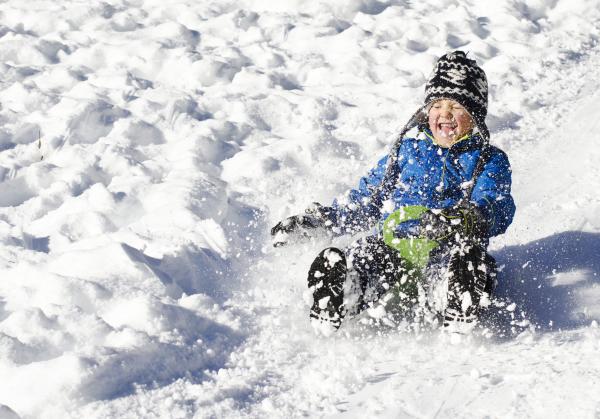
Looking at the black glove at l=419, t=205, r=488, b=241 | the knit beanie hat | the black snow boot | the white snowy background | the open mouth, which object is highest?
the knit beanie hat

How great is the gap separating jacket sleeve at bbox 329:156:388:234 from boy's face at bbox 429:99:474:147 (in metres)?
0.33

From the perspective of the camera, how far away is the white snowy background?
2.33 meters

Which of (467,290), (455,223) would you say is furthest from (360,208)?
(467,290)

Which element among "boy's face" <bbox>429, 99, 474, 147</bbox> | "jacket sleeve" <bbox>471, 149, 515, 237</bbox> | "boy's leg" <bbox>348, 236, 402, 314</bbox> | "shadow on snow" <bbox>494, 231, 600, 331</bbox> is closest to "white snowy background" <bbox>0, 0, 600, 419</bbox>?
"shadow on snow" <bbox>494, 231, 600, 331</bbox>

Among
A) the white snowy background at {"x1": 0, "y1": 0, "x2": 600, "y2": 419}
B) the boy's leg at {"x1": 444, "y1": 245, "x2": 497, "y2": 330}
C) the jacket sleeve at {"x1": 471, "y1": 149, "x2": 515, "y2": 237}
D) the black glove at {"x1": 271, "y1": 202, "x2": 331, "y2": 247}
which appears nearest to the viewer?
the white snowy background at {"x1": 0, "y1": 0, "x2": 600, "y2": 419}

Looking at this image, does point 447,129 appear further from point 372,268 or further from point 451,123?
point 372,268

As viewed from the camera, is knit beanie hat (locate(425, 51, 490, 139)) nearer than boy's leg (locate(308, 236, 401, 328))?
No

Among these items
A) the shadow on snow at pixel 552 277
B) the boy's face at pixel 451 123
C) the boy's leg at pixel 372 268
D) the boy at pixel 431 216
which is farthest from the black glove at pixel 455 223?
the boy's face at pixel 451 123

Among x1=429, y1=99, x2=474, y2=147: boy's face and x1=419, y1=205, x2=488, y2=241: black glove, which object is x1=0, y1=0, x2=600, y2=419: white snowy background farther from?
x1=429, y1=99, x2=474, y2=147: boy's face

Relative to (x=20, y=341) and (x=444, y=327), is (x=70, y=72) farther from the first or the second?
(x=444, y=327)

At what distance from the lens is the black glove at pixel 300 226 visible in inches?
125

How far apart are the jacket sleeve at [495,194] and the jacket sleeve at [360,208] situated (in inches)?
21.4

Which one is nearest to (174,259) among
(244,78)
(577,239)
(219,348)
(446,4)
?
(219,348)

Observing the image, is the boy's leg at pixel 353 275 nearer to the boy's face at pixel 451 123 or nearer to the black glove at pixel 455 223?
the black glove at pixel 455 223
